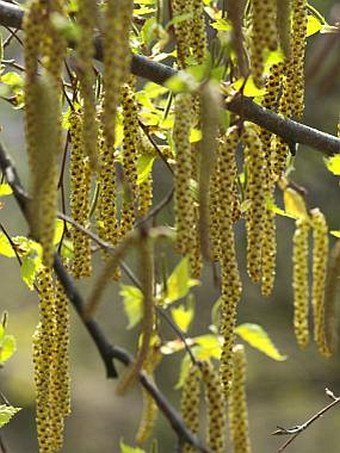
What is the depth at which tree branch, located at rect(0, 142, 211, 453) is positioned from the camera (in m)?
1.32

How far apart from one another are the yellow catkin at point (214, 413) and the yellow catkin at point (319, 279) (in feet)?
0.76

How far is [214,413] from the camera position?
1.51m

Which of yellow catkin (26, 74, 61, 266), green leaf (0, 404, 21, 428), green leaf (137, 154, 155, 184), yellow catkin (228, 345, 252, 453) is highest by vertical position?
yellow catkin (26, 74, 61, 266)

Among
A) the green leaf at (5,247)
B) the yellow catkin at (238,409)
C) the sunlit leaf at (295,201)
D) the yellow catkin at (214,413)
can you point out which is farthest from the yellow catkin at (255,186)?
the green leaf at (5,247)

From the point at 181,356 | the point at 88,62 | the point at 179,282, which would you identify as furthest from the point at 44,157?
the point at 181,356

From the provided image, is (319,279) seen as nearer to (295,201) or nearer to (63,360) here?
(295,201)

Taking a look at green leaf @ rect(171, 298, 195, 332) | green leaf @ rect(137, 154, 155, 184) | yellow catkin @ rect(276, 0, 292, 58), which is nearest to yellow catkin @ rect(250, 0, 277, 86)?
yellow catkin @ rect(276, 0, 292, 58)

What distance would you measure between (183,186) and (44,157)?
0.88ft

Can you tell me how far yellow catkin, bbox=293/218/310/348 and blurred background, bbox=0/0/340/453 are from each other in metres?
5.67

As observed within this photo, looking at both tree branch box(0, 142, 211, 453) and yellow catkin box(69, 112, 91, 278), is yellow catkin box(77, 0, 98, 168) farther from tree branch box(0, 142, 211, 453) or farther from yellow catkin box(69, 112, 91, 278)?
yellow catkin box(69, 112, 91, 278)

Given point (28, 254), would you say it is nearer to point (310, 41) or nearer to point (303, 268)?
point (303, 268)

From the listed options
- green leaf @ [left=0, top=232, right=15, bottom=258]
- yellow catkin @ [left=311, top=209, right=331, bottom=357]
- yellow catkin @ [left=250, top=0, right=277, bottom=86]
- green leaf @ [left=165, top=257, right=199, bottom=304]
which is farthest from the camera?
green leaf @ [left=0, top=232, right=15, bottom=258]

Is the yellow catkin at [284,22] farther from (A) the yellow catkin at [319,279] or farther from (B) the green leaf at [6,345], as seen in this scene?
(B) the green leaf at [6,345]

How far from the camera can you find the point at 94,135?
4.53ft
